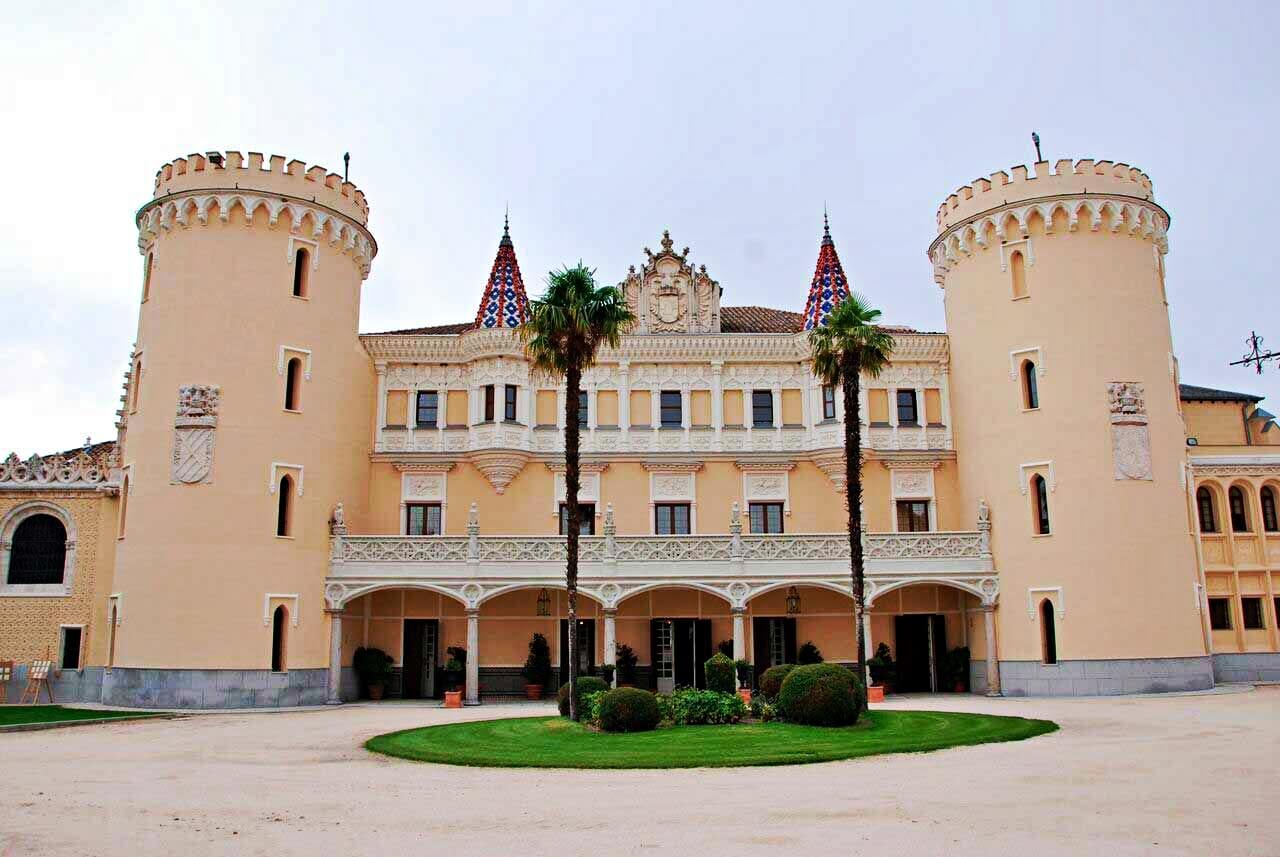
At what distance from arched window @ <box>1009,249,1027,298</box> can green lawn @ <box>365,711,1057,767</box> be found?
630 inches

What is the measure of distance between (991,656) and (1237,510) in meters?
12.1

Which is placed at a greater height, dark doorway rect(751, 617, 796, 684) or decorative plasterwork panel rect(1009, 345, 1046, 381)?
decorative plasterwork panel rect(1009, 345, 1046, 381)

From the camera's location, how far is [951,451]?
3628cm

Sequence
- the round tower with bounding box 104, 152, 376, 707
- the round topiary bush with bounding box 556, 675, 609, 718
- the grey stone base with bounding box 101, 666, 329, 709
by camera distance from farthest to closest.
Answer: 1. the round tower with bounding box 104, 152, 376, 707
2. the grey stone base with bounding box 101, 666, 329, 709
3. the round topiary bush with bounding box 556, 675, 609, 718

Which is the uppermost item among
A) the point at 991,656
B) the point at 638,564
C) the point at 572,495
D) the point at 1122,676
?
the point at 572,495

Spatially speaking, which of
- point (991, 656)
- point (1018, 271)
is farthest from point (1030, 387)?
point (991, 656)

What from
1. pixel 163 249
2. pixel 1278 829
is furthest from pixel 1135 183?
pixel 163 249

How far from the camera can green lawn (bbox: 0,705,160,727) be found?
24953 millimetres

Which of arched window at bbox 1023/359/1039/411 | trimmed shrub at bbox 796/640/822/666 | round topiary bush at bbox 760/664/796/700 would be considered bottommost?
round topiary bush at bbox 760/664/796/700

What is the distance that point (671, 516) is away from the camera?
3641 cm

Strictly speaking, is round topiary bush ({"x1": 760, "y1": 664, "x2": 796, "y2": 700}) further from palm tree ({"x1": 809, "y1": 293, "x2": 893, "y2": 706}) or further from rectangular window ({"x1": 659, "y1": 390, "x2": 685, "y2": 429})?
rectangular window ({"x1": 659, "y1": 390, "x2": 685, "y2": 429})

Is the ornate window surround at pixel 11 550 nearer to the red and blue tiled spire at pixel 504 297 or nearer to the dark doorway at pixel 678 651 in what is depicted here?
the red and blue tiled spire at pixel 504 297

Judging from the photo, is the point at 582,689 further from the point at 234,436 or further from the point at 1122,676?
the point at 1122,676

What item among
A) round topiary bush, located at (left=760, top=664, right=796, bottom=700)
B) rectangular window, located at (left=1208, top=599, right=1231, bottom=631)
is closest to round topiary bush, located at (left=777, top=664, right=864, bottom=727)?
round topiary bush, located at (left=760, top=664, right=796, bottom=700)
